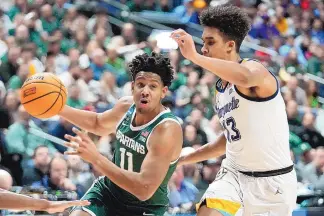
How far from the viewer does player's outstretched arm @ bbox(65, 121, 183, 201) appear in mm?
4305

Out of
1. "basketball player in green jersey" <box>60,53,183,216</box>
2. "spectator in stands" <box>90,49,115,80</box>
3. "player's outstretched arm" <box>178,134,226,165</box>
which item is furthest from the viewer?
"spectator in stands" <box>90,49,115,80</box>

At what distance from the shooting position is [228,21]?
5559 mm

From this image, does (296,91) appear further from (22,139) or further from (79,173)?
(22,139)

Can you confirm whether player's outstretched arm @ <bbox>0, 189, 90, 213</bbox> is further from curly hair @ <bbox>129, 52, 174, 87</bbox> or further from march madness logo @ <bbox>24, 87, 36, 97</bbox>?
curly hair @ <bbox>129, 52, 174, 87</bbox>

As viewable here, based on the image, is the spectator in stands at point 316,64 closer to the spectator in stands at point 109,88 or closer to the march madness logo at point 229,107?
the spectator in stands at point 109,88

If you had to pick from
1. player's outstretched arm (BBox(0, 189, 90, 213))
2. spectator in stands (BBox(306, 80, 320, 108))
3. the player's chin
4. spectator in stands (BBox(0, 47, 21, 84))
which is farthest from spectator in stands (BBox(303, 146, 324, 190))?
player's outstretched arm (BBox(0, 189, 90, 213))

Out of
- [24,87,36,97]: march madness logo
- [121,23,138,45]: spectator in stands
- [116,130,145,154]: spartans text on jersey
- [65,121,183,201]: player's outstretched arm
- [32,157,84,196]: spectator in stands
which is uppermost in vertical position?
[24,87,36,97]: march madness logo

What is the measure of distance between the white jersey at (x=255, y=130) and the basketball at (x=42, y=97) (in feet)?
4.10

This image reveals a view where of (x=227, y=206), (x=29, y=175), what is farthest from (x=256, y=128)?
(x=29, y=175)

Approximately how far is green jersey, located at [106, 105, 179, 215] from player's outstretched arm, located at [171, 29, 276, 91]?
560mm

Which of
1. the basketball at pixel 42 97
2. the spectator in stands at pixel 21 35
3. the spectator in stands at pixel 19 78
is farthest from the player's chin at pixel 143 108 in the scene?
the spectator in stands at pixel 21 35

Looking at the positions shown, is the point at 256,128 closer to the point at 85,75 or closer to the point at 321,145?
the point at 85,75

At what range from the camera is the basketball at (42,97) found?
536 cm

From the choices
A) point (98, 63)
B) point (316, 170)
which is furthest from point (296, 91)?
point (98, 63)
